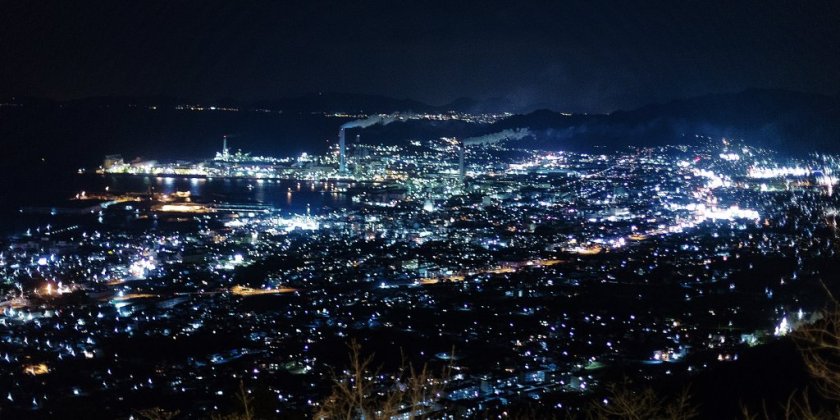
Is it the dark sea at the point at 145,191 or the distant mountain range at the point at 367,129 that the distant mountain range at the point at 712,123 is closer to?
the distant mountain range at the point at 367,129

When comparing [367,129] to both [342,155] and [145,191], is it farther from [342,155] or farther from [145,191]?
[145,191]

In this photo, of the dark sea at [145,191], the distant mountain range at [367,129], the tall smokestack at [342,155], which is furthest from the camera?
the distant mountain range at [367,129]

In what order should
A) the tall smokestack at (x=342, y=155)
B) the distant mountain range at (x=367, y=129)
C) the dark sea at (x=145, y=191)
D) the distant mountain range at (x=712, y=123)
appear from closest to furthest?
the dark sea at (x=145, y=191) → the tall smokestack at (x=342, y=155) → the distant mountain range at (x=367, y=129) → the distant mountain range at (x=712, y=123)

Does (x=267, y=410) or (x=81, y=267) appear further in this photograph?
(x=81, y=267)

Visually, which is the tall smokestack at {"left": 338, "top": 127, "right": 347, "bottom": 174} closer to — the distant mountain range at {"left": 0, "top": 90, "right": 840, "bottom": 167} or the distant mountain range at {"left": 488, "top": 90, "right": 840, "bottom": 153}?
the distant mountain range at {"left": 0, "top": 90, "right": 840, "bottom": 167}

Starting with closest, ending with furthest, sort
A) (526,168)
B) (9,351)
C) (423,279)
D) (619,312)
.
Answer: (9,351), (619,312), (423,279), (526,168)

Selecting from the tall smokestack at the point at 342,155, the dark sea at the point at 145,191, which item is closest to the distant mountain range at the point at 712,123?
the tall smokestack at the point at 342,155

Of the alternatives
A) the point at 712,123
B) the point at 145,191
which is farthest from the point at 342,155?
the point at 712,123

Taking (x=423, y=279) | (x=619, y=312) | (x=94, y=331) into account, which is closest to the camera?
(x=94, y=331)

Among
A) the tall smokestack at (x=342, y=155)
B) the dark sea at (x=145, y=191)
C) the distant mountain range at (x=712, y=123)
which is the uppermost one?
the distant mountain range at (x=712, y=123)

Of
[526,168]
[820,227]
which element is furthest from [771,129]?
[820,227]

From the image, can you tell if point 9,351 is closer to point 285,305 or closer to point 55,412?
point 55,412
